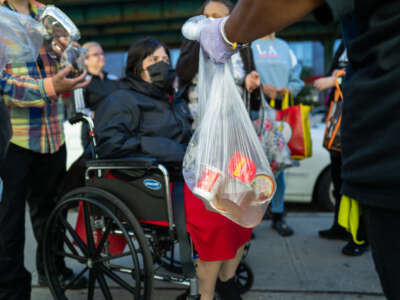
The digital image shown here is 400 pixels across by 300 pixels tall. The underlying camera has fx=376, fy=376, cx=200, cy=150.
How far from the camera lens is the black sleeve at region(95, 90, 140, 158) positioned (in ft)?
6.71

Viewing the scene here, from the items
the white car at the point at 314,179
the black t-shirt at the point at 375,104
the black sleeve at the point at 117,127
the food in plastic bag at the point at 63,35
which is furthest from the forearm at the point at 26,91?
the white car at the point at 314,179

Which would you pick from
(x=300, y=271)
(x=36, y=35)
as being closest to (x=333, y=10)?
(x=36, y=35)

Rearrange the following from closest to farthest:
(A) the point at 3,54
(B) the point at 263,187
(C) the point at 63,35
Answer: (A) the point at 3,54
(B) the point at 263,187
(C) the point at 63,35

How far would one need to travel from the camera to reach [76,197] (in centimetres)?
194

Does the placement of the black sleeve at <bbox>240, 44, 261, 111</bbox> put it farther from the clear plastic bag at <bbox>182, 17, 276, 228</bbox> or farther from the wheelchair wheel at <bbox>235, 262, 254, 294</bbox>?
the wheelchair wheel at <bbox>235, 262, 254, 294</bbox>

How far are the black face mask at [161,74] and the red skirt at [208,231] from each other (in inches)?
32.7

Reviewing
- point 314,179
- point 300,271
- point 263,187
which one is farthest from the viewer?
point 314,179

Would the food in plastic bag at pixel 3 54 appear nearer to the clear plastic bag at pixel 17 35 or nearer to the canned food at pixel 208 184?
the clear plastic bag at pixel 17 35

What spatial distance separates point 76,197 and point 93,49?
2.85 m

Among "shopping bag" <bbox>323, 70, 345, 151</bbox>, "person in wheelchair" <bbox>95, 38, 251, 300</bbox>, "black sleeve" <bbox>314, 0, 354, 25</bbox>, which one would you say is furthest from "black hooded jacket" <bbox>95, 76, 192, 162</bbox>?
"black sleeve" <bbox>314, 0, 354, 25</bbox>

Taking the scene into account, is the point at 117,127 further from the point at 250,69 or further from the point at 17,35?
the point at 250,69

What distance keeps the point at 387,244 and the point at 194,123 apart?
6.02ft

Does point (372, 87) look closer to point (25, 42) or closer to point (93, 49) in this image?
point (25, 42)

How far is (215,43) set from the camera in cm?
133
